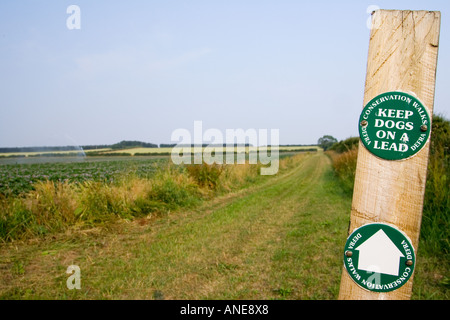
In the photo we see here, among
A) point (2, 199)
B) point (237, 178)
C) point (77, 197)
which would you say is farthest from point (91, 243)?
point (237, 178)

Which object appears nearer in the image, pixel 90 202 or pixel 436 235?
pixel 436 235

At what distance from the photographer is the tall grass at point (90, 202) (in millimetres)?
5707

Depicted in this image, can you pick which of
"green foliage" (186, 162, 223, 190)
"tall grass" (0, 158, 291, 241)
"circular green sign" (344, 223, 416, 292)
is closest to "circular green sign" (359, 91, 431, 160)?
"circular green sign" (344, 223, 416, 292)

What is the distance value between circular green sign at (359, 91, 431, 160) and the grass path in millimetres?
2502

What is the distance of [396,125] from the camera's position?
1291 millimetres

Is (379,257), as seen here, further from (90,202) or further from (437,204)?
(90,202)

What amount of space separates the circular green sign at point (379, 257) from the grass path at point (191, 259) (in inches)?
84.0

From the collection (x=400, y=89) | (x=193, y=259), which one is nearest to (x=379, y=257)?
(x=400, y=89)

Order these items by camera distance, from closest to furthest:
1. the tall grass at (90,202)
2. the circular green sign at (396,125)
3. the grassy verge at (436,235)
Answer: the circular green sign at (396,125) → the grassy verge at (436,235) → the tall grass at (90,202)

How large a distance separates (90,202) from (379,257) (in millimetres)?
6544

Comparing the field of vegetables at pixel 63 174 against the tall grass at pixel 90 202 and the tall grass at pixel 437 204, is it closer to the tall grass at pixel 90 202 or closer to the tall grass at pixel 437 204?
the tall grass at pixel 90 202

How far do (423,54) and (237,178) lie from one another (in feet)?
43.0

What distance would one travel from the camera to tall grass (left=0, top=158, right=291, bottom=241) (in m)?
5.71

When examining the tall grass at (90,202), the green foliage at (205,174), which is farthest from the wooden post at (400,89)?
the green foliage at (205,174)
